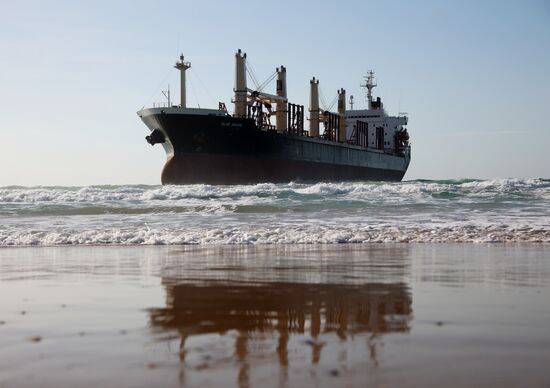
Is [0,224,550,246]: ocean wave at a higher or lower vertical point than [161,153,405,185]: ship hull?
lower

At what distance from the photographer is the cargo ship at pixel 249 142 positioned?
37.6m

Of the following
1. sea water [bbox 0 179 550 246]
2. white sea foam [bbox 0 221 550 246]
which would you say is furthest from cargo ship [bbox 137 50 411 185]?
white sea foam [bbox 0 221 550 246]

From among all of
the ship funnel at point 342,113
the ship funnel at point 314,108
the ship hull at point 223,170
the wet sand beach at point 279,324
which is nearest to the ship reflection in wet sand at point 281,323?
the wet sand beach at point 279,324

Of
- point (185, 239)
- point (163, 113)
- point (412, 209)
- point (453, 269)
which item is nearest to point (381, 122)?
point (163, 113)

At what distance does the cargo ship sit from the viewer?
37625mm

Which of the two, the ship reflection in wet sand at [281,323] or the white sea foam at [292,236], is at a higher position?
the white sea foam at [292,236]

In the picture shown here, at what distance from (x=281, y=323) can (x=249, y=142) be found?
117ft

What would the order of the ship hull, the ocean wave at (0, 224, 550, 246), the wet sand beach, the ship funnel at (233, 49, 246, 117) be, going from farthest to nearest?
the ship funnel at (233, 49, 246, 117), the ship hull, the ocean wave at (0, 224, 550, 246), the wet sand beach

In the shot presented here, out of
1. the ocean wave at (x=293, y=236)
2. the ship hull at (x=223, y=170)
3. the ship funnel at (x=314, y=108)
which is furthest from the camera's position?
the ship funnel at (x=314, y=108)

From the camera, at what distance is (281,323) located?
338 cm

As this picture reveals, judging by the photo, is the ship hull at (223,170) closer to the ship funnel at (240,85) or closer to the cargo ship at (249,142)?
the cargo ship at (249,142)

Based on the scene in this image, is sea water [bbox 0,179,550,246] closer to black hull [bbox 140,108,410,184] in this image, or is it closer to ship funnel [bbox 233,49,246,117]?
black hull [bbox 140,108,410,184]

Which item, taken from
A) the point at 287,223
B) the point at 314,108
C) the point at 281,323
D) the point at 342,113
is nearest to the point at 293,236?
the point at 287,223

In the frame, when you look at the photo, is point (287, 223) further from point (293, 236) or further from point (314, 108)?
point (314, 108)
